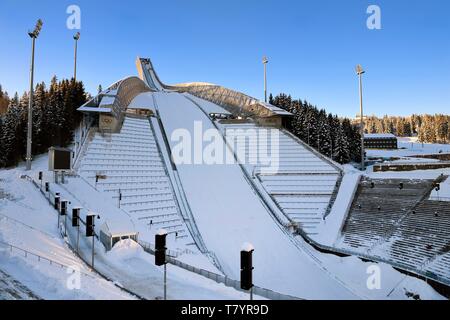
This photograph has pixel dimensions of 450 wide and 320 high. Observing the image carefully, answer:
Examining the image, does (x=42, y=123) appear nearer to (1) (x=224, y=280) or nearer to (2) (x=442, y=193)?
(1) (x=224, y=280)

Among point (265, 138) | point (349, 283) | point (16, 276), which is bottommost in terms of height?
point (349, 283)

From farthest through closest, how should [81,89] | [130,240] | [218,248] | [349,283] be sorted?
[81,89] < [218,248] < [349,283] < [130,240]

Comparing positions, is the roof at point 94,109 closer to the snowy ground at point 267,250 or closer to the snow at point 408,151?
the snowy ground at point 267,250

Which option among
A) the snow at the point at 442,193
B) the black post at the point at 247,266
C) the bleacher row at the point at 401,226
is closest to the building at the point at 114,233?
the black post at the point at 247,266

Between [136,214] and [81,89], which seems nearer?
[136,214]

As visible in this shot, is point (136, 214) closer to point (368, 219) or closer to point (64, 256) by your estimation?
point (64, 256)

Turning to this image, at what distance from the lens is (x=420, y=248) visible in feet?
67.8

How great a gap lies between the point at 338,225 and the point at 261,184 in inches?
359

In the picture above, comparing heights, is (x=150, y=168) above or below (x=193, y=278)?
above

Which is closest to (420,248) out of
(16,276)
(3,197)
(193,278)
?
(193,278)

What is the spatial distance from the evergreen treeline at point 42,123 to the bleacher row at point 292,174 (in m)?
20.4

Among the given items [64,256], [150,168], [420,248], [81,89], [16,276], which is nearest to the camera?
[16,276]

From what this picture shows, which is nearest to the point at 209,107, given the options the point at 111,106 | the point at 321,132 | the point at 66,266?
the point at 321,132

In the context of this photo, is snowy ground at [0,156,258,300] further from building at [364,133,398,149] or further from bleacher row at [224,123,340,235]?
building at [364,133,398,149]
